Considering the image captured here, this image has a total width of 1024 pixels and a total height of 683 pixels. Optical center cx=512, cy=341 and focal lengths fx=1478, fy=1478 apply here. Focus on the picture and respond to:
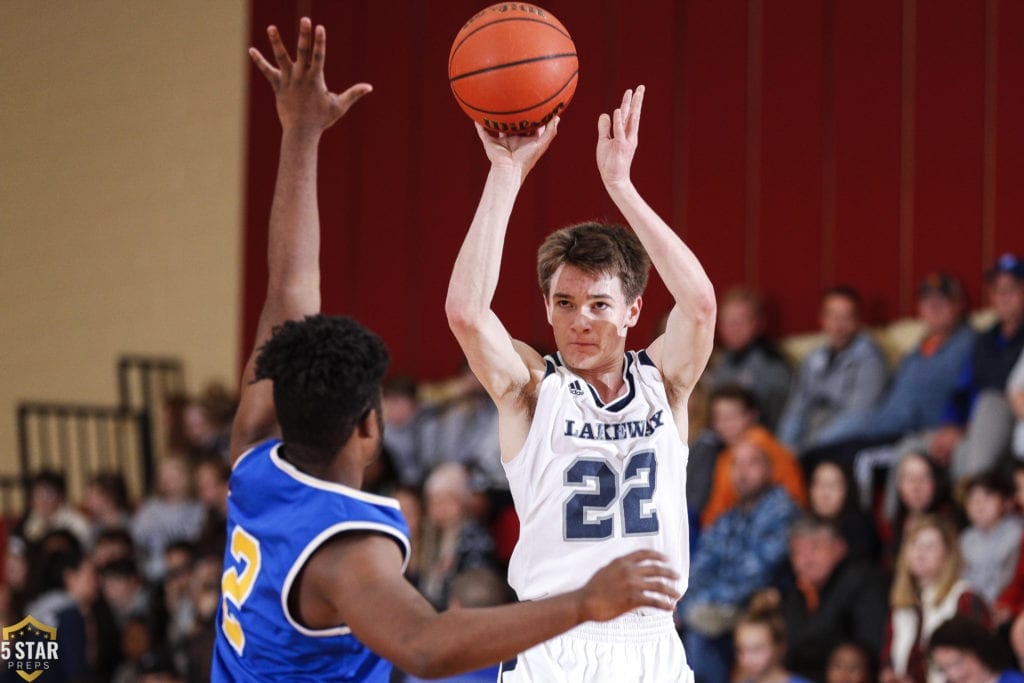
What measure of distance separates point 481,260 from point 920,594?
3.67m

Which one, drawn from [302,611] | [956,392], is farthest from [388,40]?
[302,611]

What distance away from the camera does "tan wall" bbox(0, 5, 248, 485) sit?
13.7m

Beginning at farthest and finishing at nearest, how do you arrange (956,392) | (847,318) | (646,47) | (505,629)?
(646,47) < (847,318) < (956,392) < (505,629)

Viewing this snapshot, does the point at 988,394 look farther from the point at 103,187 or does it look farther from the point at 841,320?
the point at 103,187

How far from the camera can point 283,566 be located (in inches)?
120

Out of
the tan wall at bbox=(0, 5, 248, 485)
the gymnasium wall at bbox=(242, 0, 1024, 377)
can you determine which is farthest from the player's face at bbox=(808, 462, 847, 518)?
the tan wall at bbox=(0, 5, 248, 485)

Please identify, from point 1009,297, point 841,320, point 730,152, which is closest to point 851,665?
point 1009,297

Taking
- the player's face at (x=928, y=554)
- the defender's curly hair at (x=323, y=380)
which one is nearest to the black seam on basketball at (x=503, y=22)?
the defender's curly hair at (x=323, y=380)

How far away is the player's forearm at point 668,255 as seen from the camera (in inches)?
156

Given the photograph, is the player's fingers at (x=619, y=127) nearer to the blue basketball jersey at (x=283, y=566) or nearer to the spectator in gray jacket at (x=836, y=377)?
the blue basketball jersey at (x=283, y=566)

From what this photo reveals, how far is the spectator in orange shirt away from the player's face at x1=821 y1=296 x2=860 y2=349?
62cm

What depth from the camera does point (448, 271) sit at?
11.8 metres

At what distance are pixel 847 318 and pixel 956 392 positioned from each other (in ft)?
2.71

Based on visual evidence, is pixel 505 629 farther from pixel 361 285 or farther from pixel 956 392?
pixel 361 285
